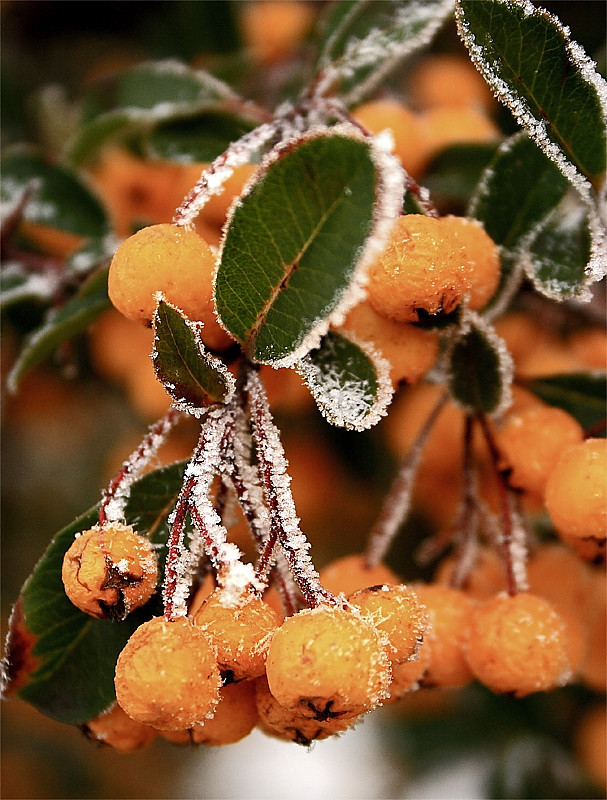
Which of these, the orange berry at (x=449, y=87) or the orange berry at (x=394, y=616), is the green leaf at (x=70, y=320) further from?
the orange berry at (x=449, y=87)

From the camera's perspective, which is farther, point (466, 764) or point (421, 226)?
point (466, 764)

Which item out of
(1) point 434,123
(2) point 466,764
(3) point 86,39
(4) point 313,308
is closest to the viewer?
(4) point 313,308

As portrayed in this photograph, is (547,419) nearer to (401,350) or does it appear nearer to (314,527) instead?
(401,350)

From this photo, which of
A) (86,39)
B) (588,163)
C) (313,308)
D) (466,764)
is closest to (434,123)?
(588,163)

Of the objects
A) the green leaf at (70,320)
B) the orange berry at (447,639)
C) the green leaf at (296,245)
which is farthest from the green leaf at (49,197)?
the orange berry at (447,639)

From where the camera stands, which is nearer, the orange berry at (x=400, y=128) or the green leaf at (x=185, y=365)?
the green leaf at (x=185, y=365)

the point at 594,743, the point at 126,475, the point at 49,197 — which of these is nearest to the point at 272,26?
the point at 49,197

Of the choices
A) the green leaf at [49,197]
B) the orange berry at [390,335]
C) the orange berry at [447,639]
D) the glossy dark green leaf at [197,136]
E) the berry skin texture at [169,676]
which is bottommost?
the orange berry at [447,639]

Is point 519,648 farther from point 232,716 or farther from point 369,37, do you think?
point 369,37

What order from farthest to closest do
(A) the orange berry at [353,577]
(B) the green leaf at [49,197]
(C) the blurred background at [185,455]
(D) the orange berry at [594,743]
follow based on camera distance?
(C) the blurred background at [185,455], (D) the orange berry at [594,743], (B) the green leaf at [49,197], (A) the orange berry at [353,577]
